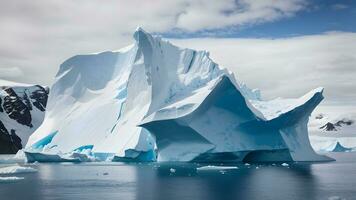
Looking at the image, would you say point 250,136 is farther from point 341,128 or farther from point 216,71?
point 341,128

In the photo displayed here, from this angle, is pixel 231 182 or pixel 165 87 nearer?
pixel 231 182

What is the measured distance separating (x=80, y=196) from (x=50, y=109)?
95.4 feet

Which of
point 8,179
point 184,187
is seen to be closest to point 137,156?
point 8,179

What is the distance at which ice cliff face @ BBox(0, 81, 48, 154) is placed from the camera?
302 feet

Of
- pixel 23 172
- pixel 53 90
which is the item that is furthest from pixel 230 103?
pixel 53 90

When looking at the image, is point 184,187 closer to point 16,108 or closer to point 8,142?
point 8,142

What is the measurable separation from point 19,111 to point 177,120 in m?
70.1

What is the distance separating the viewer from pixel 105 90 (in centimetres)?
4412

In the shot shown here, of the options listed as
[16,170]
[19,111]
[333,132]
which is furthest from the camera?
[19,111]

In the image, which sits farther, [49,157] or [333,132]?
[333,132]

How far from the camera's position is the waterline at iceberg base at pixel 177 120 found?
31.1m

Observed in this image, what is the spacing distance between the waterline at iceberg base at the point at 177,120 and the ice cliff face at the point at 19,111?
172ft

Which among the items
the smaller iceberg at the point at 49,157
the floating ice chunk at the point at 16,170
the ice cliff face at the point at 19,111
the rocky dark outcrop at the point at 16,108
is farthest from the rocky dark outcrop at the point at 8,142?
the floating ice chunk at the point at 16,170

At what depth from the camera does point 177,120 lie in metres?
29.8
